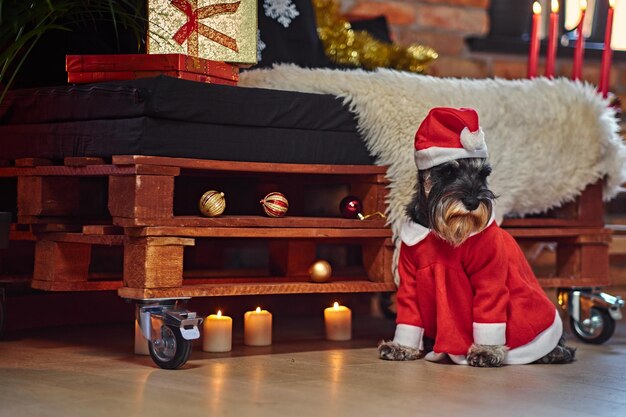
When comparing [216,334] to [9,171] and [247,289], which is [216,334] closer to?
[247,289]

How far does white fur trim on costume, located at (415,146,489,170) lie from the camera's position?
212 centimetres

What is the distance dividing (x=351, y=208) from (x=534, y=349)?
1.69 ft

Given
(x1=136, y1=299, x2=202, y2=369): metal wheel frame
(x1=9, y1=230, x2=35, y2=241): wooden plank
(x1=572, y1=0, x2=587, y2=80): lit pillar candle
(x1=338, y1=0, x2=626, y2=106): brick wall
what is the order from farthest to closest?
(x1=338, y1=0, x2=626, y2=106): brick wall → (x1=572, y1=0, x2=587, y2=80): lit pillar candle → (x1=9, y1=230, x2=35, y2=241): wooden plank → (x1=136, y1=299, x2=202, y2=369): metal wheel frame

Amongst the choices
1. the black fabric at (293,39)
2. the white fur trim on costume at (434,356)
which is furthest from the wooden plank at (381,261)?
the black fabric at (293,39)

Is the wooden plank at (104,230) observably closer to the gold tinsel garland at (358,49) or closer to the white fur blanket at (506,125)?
the white fur blanket at (506,125)

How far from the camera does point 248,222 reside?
2.19m

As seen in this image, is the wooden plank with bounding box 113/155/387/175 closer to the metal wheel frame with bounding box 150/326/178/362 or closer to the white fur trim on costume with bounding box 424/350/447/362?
the metal wheel frame with bounding box 150/326/178/362

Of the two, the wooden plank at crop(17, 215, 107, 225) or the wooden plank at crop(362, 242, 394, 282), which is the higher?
the wooden plank at crop(17, 215, 107, 225)

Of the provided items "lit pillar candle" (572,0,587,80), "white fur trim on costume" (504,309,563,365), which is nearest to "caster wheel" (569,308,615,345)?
"white fur trim on costume" (504,309,563,365)

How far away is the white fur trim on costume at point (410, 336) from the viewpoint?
222cm

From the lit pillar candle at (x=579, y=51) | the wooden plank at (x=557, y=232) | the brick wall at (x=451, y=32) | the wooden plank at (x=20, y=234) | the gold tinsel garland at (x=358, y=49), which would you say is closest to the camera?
the wooden plank at (x=20, y=234)

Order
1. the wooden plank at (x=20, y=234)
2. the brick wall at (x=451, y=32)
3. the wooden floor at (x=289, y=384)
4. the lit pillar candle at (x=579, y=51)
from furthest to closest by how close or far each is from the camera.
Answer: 1. the brick wall at (x=451, y=32)
2. the lit pillar candle at (x=579, y=51)
3. the wooden plank at (x=20, y=234)
4. the wooden floor at (x=289, y=384)

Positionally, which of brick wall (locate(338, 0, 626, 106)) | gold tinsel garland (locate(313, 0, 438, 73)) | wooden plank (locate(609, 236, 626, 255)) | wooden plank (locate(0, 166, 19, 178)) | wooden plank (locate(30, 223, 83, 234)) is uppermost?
brick wall (locate(338, 0, 626, 106))

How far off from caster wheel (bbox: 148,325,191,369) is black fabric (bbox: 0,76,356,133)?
430mm
